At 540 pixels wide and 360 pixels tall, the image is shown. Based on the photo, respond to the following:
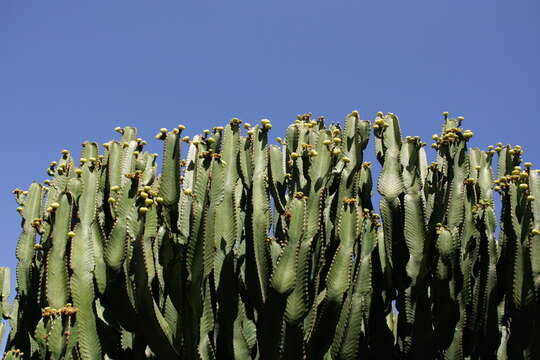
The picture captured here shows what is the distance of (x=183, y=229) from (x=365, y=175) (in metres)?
1.74

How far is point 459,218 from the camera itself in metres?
4.38

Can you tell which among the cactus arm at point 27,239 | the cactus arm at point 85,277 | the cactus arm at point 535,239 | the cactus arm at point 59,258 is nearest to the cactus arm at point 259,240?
the cactus arm at point 85,277

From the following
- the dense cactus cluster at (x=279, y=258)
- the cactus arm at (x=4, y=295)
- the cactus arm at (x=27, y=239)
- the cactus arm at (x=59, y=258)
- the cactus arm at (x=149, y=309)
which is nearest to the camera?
the cactus arm at (x=149, y=309)

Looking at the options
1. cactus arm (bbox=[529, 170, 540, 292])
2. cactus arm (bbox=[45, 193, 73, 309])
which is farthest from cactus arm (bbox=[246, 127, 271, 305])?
cactus arm (bbox=[529, 170, 540, 292])

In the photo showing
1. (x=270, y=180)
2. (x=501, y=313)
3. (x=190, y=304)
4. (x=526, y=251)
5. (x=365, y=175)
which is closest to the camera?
(x=190, y=304)

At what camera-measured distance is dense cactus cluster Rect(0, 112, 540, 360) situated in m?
3.89

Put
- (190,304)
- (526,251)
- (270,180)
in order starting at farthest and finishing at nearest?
(270,180) < (526,251) < (190,304)

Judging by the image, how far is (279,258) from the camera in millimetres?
3928

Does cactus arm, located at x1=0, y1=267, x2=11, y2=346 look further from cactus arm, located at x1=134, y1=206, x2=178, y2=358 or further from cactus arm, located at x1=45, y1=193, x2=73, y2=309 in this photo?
cactus arm, located at x1=134, y1=206, x2=178, y2=358

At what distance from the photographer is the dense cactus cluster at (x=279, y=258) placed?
389 centimetres

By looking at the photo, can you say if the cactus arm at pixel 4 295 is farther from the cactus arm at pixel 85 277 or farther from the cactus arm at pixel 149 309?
the cactus arm at pixel 149 309

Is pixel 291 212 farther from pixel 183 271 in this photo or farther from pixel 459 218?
pixel 459 218

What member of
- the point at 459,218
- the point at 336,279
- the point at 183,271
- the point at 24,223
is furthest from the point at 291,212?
the point at 24,223

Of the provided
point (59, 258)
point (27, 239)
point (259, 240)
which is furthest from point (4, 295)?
point (259, 240)
